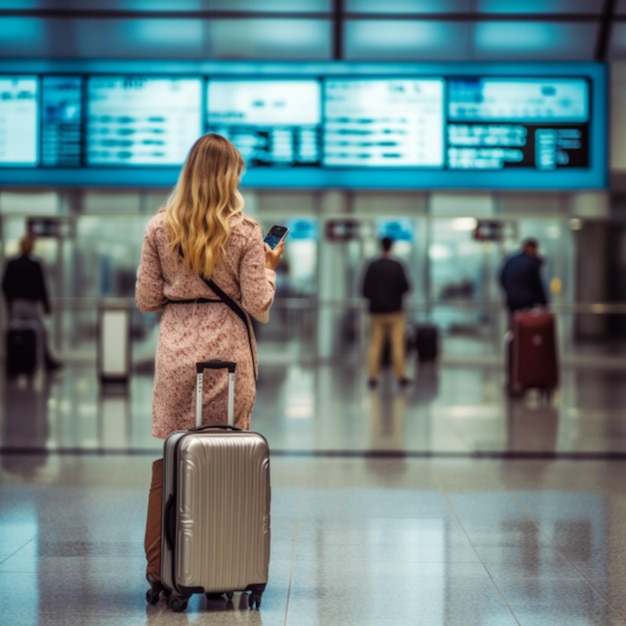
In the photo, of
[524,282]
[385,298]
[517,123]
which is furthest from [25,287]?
[517,123]

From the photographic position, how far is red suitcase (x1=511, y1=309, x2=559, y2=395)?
1066 cm

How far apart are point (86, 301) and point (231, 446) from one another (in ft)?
46.9

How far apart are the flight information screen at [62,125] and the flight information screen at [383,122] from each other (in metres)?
2.03

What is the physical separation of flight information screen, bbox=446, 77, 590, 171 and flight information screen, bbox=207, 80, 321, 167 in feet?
3.74

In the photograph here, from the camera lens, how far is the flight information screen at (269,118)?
9.29 m

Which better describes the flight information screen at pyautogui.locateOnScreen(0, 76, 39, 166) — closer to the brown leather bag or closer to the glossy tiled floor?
the glossy tiled floor

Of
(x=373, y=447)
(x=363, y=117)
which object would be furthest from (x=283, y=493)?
(x=363, y=117)

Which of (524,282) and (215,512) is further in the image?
(524,282)

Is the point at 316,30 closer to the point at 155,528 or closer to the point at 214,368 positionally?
the point at 214,368

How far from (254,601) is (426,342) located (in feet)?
43.6

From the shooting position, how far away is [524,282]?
11305 mm

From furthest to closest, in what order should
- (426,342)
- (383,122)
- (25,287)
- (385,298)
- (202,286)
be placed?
(426,342), (25,287), (385,298), (383,122), (202,286)

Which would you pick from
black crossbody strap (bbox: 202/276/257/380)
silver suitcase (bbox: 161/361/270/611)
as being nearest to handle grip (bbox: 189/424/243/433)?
silver suitcase (bbox: 161/361/270/611)

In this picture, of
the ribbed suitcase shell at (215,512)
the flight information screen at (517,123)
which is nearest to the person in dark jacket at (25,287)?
the flight information screen at (517,123)
